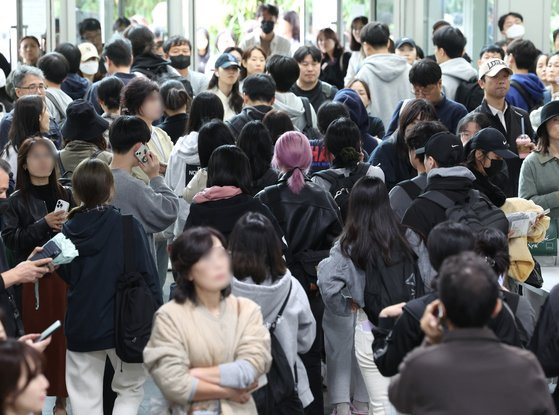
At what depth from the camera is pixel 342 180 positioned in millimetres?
6645

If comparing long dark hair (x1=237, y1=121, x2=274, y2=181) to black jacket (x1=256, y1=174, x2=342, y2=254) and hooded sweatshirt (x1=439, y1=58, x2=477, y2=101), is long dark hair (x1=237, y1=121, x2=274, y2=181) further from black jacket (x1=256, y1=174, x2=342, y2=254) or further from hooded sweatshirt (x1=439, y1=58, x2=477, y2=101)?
hooded sweatshirt (x1=439, y1=58, x2=477, y2=101)

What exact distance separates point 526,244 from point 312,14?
33.6 feet

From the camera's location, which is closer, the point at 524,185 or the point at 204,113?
the point at 524,185

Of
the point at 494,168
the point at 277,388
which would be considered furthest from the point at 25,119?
the point at 277,388

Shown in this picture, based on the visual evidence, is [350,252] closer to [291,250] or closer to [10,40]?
[291,250]

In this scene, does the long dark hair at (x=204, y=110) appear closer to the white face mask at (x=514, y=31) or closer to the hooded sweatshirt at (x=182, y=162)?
the hooded sweatshirt at (x=182, y=162)

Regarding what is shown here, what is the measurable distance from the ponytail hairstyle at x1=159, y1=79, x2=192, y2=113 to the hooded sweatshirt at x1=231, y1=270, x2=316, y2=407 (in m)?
3.47

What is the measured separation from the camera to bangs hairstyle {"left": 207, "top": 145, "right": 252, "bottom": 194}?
593cm

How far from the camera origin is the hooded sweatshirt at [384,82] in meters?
9.67

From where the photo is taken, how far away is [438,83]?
813 centimetres

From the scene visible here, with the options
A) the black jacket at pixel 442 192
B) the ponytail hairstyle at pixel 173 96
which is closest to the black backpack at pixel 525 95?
the ponytail hairstyle at pixel 173 96

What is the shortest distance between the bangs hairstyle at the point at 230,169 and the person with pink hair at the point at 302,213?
0.26 metres

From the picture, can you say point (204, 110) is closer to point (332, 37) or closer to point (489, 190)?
point (489, 190)

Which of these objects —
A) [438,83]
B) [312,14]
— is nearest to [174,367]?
[438,83]
